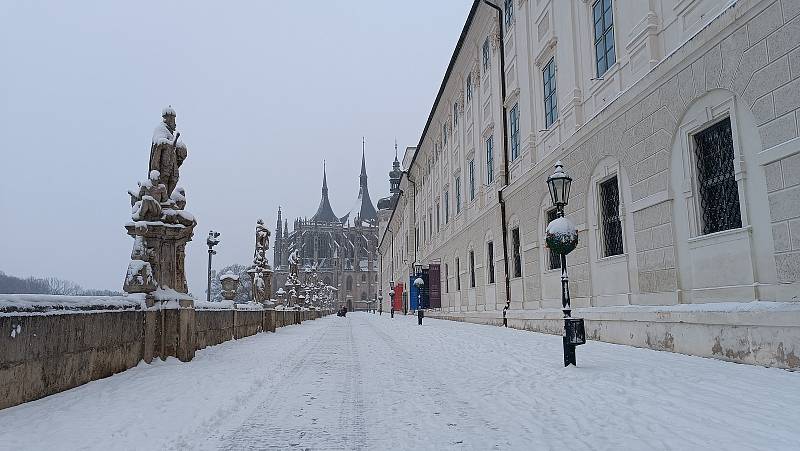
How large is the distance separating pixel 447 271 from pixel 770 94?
86.7ft

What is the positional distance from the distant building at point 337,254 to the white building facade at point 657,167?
365 feet

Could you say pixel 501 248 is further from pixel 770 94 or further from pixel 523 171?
pixel 770 94

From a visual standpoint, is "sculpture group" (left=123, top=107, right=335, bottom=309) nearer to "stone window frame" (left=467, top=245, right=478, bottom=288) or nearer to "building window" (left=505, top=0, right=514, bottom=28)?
"building window" (left=505, top=0, right=514, bottom=28)

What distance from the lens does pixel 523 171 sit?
60.9 ft

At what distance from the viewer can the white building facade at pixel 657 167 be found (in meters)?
7.24

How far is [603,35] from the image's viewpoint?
12797mm

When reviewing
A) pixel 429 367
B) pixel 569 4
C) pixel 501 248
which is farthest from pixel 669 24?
pixel 501 248

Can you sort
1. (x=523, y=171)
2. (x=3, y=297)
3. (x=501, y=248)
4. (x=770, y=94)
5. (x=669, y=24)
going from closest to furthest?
1. (x=3, y=297)
2. (x=770, y=94)
3. (x=669, y=24)
4. (x=523, y=171)
5. (x=501, y=248)

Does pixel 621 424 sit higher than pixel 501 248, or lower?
lower

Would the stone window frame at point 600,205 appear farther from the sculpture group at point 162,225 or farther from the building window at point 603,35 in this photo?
the sculpture group at point 162,225

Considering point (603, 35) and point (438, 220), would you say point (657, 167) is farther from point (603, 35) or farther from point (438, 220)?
point (438, 220)

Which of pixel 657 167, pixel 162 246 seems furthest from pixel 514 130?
pixel 162 246

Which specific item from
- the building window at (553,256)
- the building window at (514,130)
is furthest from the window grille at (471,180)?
the building window at (553,256)

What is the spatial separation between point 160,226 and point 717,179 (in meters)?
9.15
